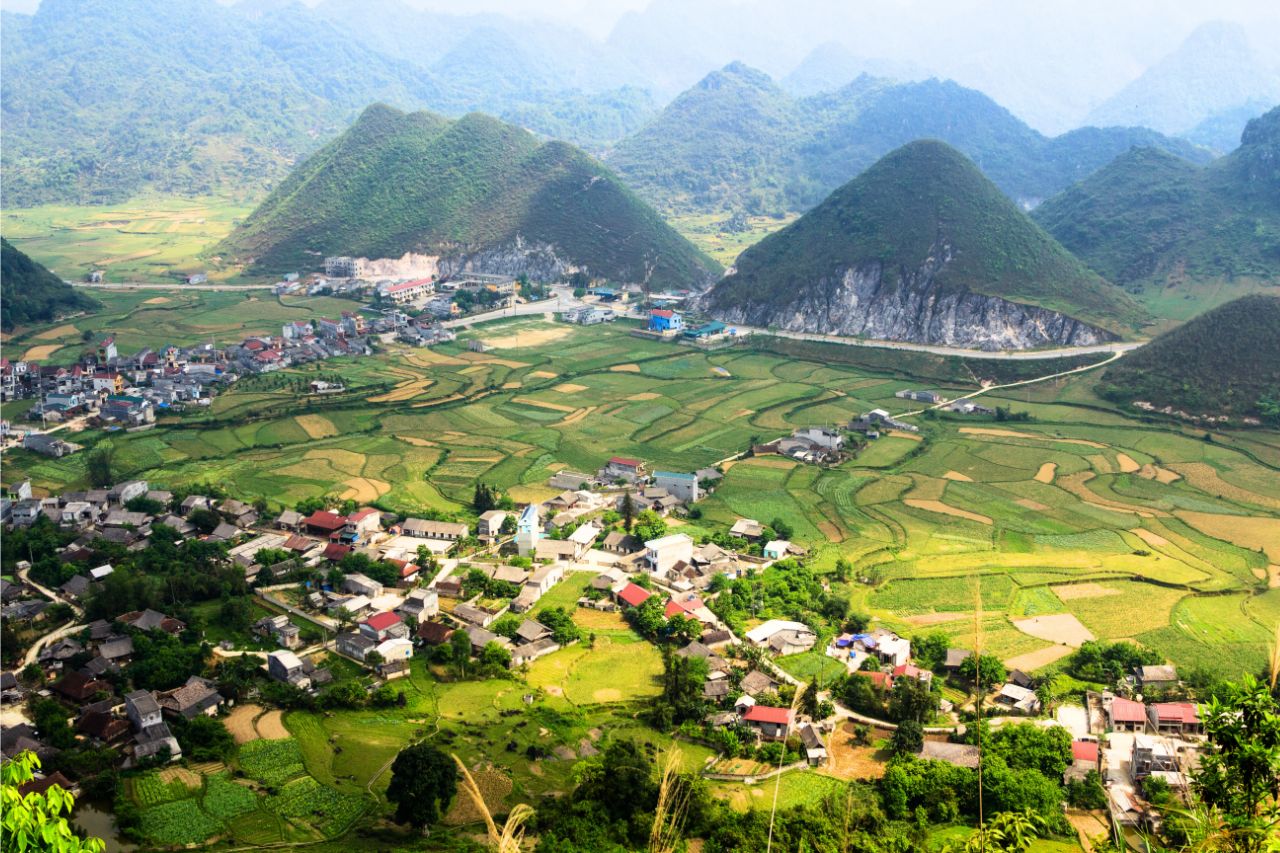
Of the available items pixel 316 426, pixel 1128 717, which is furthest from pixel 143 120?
pixel 1128 717

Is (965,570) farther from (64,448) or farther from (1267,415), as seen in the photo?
(64,448)

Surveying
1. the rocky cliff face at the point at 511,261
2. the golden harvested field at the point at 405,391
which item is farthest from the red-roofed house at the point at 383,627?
the rocky cliff face at the point at 511,261

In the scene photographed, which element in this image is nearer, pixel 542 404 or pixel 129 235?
pixel 542 404

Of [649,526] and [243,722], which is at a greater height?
[649,526]

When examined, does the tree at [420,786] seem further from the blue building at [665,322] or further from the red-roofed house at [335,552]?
the blue building at [665,322]

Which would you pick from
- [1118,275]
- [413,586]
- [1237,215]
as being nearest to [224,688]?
[413,586]

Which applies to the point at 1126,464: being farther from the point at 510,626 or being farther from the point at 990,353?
the point at 510,626
